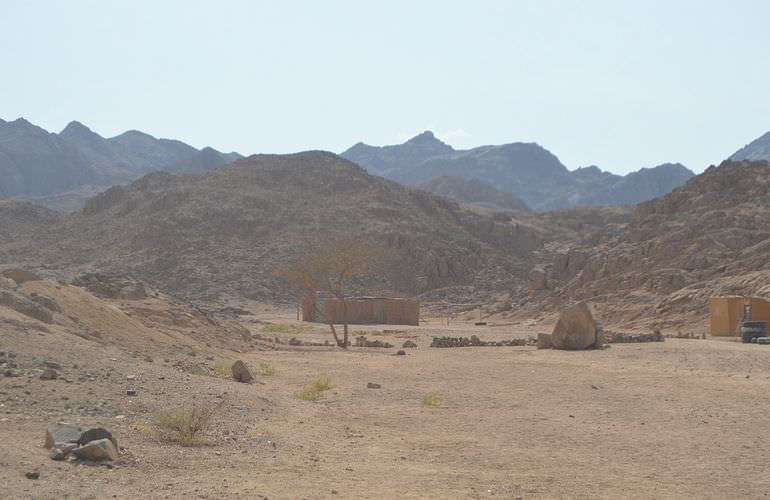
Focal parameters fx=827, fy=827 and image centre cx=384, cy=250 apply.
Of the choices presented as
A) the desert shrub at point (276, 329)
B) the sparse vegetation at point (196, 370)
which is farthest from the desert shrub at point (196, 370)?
the desert shrub at point (276, 329)

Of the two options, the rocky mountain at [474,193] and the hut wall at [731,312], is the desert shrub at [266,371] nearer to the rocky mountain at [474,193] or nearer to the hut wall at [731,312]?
the hut wall at [731,312]

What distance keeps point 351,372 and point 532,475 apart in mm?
11457

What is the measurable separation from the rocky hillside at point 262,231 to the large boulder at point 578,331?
42.0 m

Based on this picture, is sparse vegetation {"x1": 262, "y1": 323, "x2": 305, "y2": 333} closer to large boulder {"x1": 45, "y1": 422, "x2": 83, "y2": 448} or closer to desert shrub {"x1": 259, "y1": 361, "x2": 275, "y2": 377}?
desert shrub {"x1": 259, "y1": 361, "x2": 275, "y2": 377}

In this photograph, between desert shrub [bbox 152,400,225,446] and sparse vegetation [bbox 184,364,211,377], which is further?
sparse vegetation [bbox 184,364,211,377]

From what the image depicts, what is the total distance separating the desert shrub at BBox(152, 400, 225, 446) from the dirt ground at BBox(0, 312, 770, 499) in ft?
0.60

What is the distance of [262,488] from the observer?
7484 millimetres

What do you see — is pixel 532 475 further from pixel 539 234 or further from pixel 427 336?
pixel 539 234

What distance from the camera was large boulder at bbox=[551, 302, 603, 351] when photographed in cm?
2588

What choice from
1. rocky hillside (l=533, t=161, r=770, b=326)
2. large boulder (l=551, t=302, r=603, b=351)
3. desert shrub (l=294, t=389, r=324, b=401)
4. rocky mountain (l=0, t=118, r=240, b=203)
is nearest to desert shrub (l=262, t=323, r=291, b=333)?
rocky hillside (l=533, t=161, r=770, b=326)

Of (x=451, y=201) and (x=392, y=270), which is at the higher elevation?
(x=451, y=201)

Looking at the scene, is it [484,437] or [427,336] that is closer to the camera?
[484,437]

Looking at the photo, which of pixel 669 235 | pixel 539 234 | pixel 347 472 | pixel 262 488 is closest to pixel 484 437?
pixel 347 472

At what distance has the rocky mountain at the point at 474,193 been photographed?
512ft
